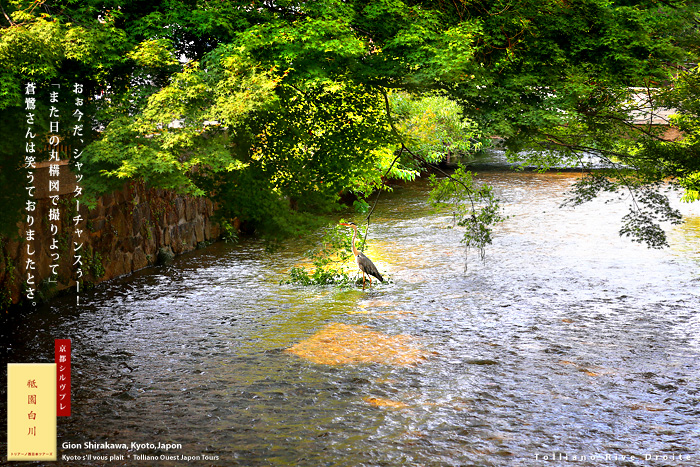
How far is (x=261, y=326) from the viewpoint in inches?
609

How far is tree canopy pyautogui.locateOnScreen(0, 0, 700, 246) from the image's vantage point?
12.5 m

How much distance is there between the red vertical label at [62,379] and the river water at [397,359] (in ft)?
0.76

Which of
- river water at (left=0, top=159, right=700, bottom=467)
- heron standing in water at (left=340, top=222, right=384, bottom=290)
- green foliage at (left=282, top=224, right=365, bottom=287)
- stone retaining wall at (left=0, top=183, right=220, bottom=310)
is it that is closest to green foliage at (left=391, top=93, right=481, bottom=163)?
river water at (left=0, top=159, right=700, bottom=467)

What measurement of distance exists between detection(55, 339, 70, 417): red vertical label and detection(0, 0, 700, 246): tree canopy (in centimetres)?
302

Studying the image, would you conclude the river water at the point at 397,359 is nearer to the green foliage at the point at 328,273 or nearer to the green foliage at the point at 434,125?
the green foliage at the point at 328,273

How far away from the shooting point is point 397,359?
13523 mm

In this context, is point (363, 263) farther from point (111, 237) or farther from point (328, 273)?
point (111, 237)

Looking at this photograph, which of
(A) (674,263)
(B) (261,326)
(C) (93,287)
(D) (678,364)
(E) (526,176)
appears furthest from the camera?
(E) (526,176)

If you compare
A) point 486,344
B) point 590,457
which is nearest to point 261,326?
point 486,344

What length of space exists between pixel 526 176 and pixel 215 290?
1021 inches

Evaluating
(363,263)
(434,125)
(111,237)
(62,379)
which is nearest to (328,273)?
(363,263)

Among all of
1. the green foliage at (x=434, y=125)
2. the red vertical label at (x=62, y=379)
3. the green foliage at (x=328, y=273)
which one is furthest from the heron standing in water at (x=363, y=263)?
the green foliage at (x=434, y=125)

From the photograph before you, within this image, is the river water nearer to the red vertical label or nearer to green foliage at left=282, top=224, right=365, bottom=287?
the red vertical label

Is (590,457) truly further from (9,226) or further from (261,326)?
(9,226)
